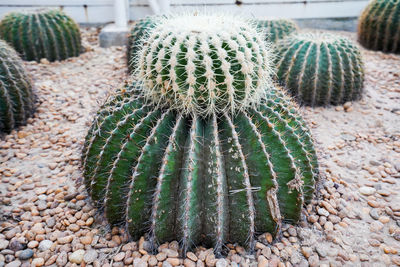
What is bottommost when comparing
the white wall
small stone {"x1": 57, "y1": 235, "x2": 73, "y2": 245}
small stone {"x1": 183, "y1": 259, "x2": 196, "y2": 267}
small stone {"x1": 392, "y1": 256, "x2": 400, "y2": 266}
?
small stone {"x1": 392, "y1": 256, "x2": 400, "y2": 266}

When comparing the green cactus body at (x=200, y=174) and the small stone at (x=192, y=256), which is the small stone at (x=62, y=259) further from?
the small stone at (x=192, y=256)

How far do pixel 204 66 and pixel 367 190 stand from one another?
1.68 m

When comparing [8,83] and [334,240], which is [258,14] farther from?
[334,240]

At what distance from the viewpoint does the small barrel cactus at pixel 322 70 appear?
396 cm

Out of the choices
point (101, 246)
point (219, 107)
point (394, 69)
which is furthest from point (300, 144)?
point (394, 69)

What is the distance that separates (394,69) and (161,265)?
4765 millimetres

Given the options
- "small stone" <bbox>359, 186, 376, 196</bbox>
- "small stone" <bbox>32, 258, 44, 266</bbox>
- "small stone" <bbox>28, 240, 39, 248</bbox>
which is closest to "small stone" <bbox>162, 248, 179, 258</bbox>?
"small stone" <bbox>32, 258, 44, 266</bbox>

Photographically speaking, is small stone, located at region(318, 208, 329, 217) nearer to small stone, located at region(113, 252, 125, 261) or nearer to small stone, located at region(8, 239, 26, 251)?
small stone, located at region(113, 252, 125, 261)

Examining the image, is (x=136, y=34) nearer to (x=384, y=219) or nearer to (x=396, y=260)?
(x=384, y=219)

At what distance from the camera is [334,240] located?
2.18 metres

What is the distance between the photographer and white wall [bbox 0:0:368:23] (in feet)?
21.6

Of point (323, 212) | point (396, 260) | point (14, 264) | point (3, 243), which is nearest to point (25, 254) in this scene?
point (14, 264)

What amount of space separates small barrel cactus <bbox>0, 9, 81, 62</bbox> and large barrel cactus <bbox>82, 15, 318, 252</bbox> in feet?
11.9

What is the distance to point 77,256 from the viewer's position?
2.05 meters
